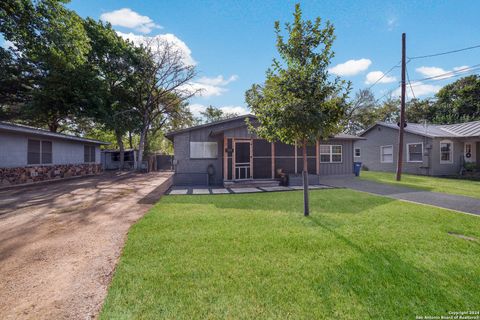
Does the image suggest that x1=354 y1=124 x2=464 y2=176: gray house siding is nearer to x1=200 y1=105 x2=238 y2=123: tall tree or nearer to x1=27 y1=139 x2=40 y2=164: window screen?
x1=200 y1=105 x2=238 y2=123: tall tree

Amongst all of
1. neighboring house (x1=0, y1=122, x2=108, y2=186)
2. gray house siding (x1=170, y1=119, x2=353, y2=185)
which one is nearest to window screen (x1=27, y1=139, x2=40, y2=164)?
neighboring house (x1=0, y1=122, x2=108, y2=186)

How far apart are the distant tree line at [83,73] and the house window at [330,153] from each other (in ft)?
48.6

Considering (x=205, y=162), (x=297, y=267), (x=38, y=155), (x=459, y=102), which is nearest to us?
(x=297, y=267)

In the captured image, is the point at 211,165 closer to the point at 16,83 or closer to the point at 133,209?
the point at 133,209

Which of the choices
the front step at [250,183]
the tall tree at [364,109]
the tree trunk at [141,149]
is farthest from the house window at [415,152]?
the tree trunk at [141,149]

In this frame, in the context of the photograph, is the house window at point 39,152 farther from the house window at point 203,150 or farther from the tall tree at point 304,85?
the tall tree at point 304,85

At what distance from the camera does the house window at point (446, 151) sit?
15156 millimetres

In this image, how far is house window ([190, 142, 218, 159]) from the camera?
11.4 meters

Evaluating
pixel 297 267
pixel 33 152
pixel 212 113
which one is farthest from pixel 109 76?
pixel 297 267

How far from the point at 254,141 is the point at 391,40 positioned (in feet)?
31.9

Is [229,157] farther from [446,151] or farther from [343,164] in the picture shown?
[446,151]

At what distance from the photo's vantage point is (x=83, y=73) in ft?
57.0

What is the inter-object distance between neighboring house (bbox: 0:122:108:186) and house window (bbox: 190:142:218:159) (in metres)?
8.41

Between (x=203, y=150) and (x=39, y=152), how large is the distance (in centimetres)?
981
